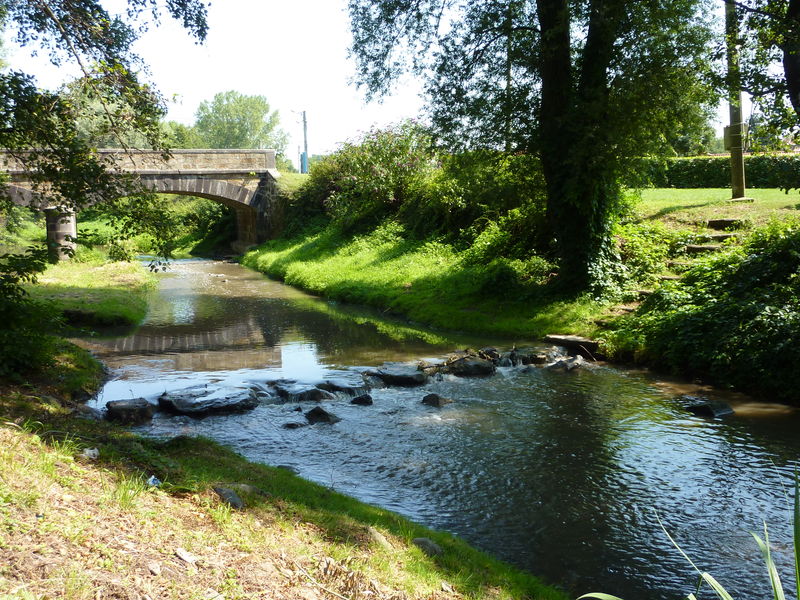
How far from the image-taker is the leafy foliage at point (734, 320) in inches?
385

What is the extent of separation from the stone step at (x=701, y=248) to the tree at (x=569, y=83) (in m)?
1.87

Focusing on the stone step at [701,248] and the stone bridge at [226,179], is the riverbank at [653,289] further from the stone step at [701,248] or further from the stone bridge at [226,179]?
the stone bridge at [226,179]

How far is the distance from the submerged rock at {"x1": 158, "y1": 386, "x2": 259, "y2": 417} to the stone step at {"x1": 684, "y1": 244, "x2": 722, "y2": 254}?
10.4 meters

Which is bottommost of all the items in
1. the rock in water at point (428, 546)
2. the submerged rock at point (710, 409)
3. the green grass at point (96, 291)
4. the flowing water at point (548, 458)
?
the flowing water at point (548, 458)

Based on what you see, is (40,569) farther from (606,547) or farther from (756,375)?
(756,375)

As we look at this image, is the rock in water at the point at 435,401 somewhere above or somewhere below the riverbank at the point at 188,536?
below

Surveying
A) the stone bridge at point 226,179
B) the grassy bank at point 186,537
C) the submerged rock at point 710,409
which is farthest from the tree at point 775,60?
the stone bridge at point 226,179

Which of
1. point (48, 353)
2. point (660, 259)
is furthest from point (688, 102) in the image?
point (48, 353)

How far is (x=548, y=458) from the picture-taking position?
751 centimetres

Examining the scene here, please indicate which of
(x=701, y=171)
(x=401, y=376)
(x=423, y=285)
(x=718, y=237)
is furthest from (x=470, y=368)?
(x=701, y=171)

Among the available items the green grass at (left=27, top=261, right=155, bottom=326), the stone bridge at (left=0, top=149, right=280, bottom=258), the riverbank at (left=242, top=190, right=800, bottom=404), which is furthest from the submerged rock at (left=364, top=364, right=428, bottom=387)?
the stone bridge at (left=0, top=149, right=280, bottom=258)

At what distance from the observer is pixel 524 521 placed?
19.7 ft

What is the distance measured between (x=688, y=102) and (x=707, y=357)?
18.7 feet

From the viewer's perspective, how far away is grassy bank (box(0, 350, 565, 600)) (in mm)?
3527
